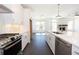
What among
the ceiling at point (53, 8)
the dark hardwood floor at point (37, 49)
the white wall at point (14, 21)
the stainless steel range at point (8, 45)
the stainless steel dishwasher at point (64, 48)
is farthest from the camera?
the ceiling at point (53, 8)

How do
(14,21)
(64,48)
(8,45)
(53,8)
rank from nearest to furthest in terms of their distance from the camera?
(8,45) < (64,48) < (14,21) < (53,8)

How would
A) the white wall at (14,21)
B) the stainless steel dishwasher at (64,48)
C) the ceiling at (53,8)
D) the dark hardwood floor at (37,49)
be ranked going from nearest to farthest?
the stainless steel dishwasher at (64,48)
the white wall at (14,21)
the dark hardwood floor at (37,49)
the ceiling at (53,8)

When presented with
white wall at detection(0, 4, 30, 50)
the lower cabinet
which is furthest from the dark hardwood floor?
the lower cabinet

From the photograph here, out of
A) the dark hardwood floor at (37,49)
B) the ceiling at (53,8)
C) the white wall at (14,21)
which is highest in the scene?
the ceiling at (53,8)

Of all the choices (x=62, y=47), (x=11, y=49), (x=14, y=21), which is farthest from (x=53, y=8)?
(x=11, y=49)

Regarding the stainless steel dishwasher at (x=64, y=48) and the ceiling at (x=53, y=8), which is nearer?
the stainless steel dishwasher at (x=64, y=48)

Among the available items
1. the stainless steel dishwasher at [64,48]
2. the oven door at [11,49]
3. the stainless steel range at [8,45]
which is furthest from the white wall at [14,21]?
the stainless steel dishwasher at [64,48]

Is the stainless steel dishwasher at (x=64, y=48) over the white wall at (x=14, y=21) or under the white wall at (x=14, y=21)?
under

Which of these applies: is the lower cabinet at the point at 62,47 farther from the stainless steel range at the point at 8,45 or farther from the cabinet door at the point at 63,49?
the stainless steel range at the point at 8,45

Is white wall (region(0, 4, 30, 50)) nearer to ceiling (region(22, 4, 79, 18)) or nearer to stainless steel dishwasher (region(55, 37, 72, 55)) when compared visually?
ceiling (region(22, 4, 79, 18))

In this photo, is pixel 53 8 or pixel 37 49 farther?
pixel 53 8

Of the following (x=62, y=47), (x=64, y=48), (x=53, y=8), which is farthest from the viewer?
(x=53, y=8)

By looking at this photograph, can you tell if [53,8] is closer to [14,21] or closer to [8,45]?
[14,21]
